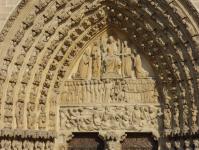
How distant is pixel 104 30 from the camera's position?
11172 millimetres

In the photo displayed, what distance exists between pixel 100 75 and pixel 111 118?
3.97 ft

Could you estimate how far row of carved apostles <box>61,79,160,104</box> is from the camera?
1064cm

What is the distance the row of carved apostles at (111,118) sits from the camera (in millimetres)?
10484

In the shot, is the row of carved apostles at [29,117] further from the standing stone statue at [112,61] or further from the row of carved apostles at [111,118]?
the standing stone statue at [112,61]

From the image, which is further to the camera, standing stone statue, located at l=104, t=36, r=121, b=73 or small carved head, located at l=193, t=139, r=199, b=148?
standing stone statue, located at l=104, t=36, r=121, b=73

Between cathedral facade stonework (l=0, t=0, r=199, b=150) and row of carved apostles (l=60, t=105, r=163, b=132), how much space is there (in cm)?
3

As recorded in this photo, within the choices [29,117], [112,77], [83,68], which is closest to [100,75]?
[112,77]

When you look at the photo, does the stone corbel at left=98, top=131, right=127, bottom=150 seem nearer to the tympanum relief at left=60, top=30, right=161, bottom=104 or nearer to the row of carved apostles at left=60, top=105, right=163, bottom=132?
the row of carved apostles at left=60, top=105, right=163, bottom=132

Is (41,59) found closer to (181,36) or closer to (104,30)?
(104,30)

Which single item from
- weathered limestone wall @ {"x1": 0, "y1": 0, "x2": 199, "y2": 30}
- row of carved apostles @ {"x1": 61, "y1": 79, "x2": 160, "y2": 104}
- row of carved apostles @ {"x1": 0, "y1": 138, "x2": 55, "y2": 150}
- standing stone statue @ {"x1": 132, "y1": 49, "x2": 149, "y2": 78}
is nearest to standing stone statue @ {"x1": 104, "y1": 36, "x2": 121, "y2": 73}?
row of carved apostles @ {"x1": 61, "y1": 79, "x2": 160, "y2": 104}

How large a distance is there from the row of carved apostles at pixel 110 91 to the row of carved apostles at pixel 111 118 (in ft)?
0.72

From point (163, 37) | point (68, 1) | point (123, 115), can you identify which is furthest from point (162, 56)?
point (68, 1)

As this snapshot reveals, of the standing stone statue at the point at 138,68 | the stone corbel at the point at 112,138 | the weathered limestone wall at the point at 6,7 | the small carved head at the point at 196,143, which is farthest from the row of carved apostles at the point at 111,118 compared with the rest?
the weathered limestone wall at the point at 6,7

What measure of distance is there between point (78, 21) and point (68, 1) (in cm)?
58
